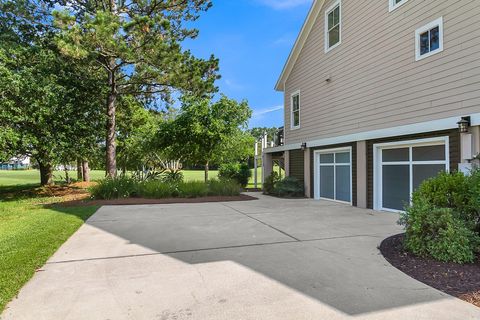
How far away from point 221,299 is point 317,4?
1248 centimetres

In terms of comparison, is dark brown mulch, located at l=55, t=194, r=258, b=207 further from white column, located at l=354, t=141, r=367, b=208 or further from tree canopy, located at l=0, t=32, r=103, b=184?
white column, located at l=354, t=141, r=367, b=208

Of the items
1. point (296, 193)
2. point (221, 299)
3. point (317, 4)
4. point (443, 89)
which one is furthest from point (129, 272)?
point (317, 4)

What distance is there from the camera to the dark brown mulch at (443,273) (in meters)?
3.58

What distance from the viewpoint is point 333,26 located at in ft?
40.1

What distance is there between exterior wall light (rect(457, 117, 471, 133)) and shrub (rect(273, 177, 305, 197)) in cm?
754

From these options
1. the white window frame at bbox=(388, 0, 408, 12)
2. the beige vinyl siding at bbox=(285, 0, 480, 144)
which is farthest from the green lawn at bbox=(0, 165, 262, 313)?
the white window frame at bbox=(388, 0, 408, 12)

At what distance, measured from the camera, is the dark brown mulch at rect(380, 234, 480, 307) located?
3.58m

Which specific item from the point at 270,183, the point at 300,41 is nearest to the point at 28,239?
the point at 270,183

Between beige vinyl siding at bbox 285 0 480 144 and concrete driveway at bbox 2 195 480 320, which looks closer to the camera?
concrete driveway at bbox 2 195 480 320

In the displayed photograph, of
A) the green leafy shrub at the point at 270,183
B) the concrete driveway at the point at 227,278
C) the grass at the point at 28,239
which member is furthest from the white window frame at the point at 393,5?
the grass at the point at 28,239

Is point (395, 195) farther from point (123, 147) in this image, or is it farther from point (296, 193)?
point (123, 147)

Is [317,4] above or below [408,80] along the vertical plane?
above

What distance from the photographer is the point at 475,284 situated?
3730mm

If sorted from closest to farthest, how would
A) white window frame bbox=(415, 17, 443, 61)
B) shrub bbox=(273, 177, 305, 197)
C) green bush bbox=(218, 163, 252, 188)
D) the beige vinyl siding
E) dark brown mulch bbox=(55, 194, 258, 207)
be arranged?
the beige vinyl siding → white window frame bbox=(415, 17, 443, 61) → dark brown mulch bbox=(55, 194, 258, 207) → shrub bbox=(273, 177, 305, 197) → green bush bbox=(218, 163, 252, 188)
